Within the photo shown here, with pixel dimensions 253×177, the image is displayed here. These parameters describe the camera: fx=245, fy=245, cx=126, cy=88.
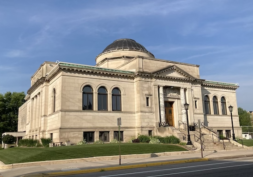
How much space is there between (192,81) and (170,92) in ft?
14.5

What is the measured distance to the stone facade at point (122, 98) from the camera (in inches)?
1212

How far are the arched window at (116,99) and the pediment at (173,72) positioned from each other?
20.4 feet

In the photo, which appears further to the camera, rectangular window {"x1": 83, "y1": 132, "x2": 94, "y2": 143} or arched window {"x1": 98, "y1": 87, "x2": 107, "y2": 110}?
arched window {"x1": 98, "y1": 87, "x2": 107, "y2": 110}

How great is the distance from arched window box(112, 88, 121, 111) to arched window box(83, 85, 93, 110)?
327 cm

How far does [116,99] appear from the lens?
3444 centimetres

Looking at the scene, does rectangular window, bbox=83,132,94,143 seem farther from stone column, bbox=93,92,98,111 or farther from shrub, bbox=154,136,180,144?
shrub, bbox=154,136,180,144

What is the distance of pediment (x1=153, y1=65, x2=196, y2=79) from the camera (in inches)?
1425

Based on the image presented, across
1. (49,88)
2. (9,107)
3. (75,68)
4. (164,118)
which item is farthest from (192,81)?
(9,107)

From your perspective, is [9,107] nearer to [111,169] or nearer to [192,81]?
[192,81]

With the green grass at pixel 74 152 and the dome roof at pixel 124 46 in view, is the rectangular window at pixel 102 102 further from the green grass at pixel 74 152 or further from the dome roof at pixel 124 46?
the dome roof at pixel 124 46

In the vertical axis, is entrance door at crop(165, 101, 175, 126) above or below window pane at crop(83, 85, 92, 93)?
below

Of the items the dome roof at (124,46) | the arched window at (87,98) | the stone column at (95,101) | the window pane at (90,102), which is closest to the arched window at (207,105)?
the dome roof at (124,46)

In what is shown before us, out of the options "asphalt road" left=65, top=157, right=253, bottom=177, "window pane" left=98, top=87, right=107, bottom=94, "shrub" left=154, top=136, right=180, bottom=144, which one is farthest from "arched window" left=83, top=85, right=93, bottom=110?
"asphalt road" left=65, top=157, right=253, bottom=177

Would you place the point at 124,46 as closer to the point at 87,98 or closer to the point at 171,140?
the point at 87,98
